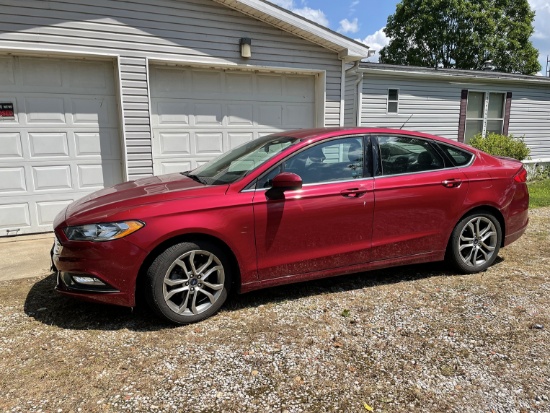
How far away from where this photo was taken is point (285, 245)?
11.4 ft

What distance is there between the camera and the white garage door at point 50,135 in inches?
225

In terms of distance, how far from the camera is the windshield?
3576 millimetres

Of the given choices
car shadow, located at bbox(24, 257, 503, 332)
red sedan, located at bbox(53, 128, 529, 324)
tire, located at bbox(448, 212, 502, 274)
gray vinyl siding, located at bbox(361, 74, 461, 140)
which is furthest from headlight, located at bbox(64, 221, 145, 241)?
gray vinyl siding, located at bbox(361, 74, 461, 140)

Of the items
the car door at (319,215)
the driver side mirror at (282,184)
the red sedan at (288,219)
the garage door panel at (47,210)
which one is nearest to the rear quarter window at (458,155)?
the red sedan at (288,219)

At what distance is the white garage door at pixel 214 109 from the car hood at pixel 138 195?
2.99m

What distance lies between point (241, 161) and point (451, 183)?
209 centimetres

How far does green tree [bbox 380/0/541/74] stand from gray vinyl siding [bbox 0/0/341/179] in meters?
26.2

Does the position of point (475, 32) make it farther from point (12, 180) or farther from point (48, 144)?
point (12, 180)

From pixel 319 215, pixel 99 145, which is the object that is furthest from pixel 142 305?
pixel 99 145

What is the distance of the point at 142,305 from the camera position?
361 centimetres

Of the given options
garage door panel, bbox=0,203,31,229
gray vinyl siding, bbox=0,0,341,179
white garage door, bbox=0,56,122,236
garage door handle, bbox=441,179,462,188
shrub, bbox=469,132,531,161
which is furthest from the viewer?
shrub, bbox=469,132,531,161

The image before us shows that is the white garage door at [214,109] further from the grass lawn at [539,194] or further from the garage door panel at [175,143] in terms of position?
the grass lawn at [539,194]

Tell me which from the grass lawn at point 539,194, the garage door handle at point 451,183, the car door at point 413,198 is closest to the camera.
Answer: the car door at point 413,198

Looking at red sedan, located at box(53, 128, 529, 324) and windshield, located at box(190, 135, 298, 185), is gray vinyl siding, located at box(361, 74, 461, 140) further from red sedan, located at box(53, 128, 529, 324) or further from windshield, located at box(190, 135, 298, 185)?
windshield, located at box(190, 135, 298, 185)
